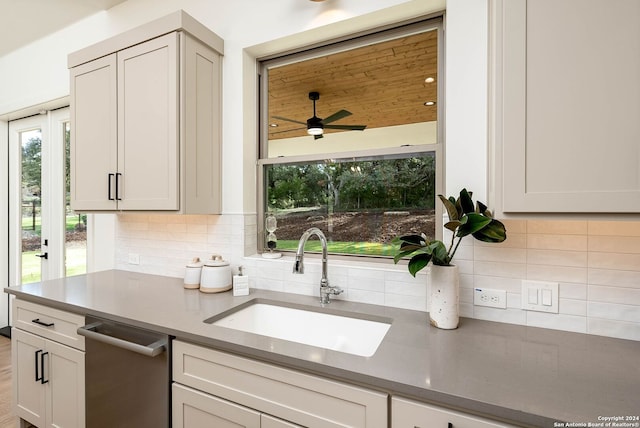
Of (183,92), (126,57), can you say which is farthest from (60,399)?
(126,57)

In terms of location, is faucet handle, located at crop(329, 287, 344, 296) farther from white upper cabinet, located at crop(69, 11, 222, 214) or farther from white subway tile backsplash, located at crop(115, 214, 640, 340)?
white upper cabinet, located at crop(69, 11, 222, 214)

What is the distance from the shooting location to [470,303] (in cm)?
136

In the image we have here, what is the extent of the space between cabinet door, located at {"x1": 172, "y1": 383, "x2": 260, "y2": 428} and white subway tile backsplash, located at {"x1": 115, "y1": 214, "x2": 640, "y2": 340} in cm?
69

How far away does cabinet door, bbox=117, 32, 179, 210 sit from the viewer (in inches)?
66.2

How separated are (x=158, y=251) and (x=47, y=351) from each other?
2.52ft

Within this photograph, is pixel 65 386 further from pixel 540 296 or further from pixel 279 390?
pixel 540 296

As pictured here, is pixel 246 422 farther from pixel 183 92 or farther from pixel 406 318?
pixel 183 92

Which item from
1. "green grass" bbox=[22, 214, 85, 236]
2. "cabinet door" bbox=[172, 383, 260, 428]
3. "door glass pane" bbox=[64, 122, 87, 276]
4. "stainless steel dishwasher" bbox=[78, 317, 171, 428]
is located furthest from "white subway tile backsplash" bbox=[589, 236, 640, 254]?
"green grass" bbox=[22, 214, 85, 236]

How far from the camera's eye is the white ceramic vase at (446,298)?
4.03ft

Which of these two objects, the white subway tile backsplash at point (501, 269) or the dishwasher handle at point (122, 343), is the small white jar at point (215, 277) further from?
the white subway tile backsplash at point (501, 269)

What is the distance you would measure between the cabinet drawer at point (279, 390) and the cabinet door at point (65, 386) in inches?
27.1

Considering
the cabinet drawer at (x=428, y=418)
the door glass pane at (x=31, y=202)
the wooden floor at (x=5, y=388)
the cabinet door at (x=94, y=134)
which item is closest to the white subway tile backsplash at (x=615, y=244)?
the cabinet drawer at (x=428, y=418)

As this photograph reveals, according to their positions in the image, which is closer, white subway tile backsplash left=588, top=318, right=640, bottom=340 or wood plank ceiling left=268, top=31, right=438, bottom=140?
white subway tile backsplash left=588, top=318, right=640, bottom=340

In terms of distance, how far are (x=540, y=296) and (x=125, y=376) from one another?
1761 millimetres
